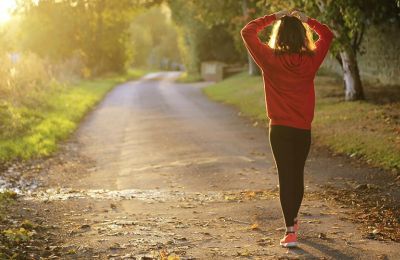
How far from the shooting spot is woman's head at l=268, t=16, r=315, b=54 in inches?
223

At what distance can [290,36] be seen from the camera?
5.65m

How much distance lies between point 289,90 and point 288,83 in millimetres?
64

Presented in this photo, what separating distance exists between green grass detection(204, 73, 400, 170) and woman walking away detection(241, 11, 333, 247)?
472cm

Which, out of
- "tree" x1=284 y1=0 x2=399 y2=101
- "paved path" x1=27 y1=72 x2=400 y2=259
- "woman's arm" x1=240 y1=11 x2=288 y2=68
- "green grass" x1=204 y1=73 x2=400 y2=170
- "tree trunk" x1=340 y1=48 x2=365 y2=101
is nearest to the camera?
"woman's arm" x1=240 y1=11 x2=288 y2=68

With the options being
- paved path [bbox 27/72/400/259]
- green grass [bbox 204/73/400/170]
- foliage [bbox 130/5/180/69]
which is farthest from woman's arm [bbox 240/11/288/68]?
foliage [bbox 130/5/180/69]

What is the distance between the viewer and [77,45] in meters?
47.2

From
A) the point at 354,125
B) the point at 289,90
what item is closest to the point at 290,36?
the point at 289,90

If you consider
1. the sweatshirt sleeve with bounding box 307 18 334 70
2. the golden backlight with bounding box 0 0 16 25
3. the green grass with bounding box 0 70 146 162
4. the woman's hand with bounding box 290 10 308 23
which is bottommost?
the green grass with bounding box 0 70 146 162

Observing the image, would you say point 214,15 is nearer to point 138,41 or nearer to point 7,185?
point 7,185

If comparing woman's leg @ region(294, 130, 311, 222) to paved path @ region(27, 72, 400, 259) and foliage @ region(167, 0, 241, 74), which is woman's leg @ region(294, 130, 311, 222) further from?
foliage @ region(167, 0, 241, 74)

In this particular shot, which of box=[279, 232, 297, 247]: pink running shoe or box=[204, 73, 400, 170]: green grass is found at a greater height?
box=[279, 232, 297, 247]: pink running shoe

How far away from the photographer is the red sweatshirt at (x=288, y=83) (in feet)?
18.8

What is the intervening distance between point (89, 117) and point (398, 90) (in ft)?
33.8

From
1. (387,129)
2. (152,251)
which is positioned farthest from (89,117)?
(152,251)
